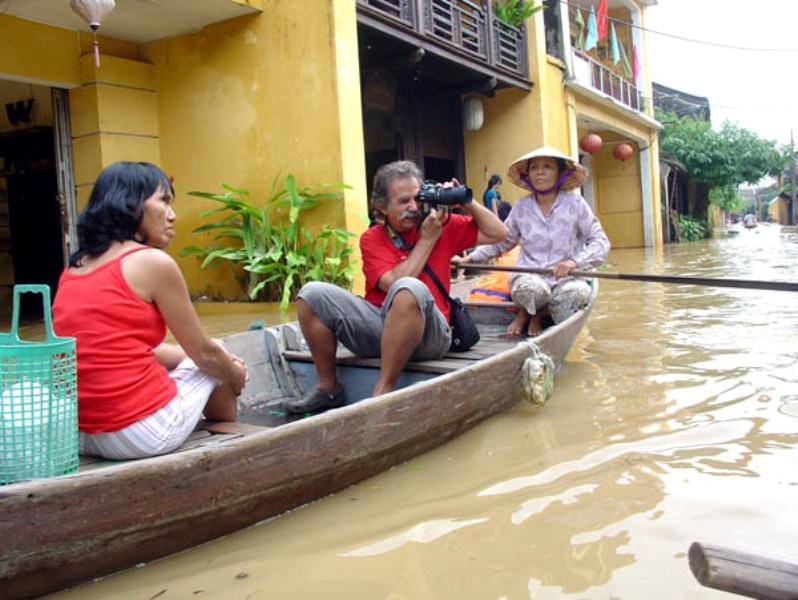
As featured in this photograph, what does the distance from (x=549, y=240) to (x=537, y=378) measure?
1.34 metres

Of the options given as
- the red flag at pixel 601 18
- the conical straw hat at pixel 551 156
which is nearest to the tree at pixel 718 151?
the red flag at pixel 601 18

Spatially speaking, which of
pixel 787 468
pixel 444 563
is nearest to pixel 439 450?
pixel 444 563

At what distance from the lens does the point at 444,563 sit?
185 centimetres

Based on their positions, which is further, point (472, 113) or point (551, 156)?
point (472, 113)

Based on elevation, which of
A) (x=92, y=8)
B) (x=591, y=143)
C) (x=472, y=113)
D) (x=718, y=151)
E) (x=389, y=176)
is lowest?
(x=389, y=176)

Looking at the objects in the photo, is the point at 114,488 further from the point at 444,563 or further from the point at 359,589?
the point at 444,563

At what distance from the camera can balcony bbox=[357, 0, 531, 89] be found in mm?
7828

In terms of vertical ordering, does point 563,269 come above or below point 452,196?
below

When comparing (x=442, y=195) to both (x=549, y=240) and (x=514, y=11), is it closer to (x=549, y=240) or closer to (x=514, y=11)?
(x=549, y=240)

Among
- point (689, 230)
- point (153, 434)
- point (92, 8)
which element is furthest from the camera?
point (689, 230)

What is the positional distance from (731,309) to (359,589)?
5488mm

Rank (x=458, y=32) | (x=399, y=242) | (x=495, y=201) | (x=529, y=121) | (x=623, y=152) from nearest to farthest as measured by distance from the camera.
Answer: (x=399, y=242) → (x=458, y=32) → (x=495, y=201) → (x=529, y=121) → (x=623, y=152)

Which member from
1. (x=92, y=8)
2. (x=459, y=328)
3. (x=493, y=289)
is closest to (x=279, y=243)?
(x=92, y=8)

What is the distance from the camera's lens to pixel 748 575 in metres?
1.02
